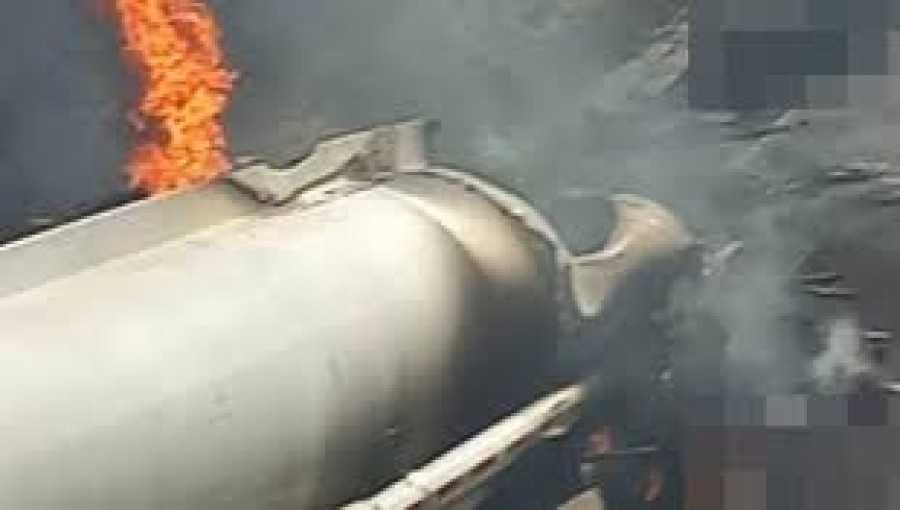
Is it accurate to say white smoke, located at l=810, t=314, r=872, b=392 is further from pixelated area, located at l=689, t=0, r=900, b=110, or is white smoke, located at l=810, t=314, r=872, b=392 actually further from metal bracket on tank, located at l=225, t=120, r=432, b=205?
metal bracket on tank, located at l=225, t=120, r=432, b=205

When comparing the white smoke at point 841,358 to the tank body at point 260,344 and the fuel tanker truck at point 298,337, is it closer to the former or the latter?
the fuel tanker truck at point 298,337

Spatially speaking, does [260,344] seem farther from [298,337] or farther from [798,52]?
[798,52]

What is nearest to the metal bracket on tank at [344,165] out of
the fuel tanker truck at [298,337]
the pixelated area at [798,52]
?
the fuel tanker truck at [298,337]

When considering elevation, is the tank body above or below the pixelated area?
below

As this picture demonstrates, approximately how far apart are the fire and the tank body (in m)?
1.47

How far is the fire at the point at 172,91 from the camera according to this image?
20.2 ft

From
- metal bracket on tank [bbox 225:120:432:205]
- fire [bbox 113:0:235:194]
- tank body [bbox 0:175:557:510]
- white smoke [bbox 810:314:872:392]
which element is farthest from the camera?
Answer: fire [bbox 113:0:235:194]

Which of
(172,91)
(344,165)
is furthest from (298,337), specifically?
(172,91)

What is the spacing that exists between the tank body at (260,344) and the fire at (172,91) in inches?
57.7

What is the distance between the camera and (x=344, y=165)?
5.00m

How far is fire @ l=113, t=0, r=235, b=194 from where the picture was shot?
617cm

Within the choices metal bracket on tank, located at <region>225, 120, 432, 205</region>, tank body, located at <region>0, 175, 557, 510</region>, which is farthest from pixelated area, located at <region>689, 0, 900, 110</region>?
tank body, located at <region>0, 175, 557, 510</region>

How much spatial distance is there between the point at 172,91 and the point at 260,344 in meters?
2.65

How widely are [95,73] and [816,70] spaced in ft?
8.51
